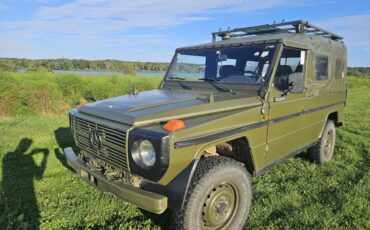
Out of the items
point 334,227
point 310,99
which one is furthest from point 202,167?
point 310,99

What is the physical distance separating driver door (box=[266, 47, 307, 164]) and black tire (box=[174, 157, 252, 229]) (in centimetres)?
77

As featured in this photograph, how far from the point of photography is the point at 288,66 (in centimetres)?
443

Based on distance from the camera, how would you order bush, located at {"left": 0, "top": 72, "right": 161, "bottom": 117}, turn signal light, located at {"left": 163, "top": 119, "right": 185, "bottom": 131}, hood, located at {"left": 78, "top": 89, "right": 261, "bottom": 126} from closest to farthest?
turn signal light, located at {"left": 163, "top": 119, "right": 185, "bottom": 131}
hood, located at {"left": 78, "top": 89, "right": 261, "bottom": 126}
bush, located at {"left": 0, "top": 72, "right": 161, "bottom": 117}

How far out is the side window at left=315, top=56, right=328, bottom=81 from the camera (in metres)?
5.12

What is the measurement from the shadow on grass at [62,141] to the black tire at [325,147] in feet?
14.1

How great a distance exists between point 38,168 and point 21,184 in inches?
26.8

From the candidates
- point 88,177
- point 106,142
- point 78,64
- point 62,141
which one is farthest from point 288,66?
point 78,64

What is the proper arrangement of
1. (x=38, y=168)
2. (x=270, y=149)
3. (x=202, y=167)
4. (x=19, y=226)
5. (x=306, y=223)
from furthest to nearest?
(x=38, y=168)
(x=270, y=149)
(x=306, y=223)
(x=19, y=226)
(x=202, y=167)

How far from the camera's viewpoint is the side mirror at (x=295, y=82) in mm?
3977

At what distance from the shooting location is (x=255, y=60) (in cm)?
418

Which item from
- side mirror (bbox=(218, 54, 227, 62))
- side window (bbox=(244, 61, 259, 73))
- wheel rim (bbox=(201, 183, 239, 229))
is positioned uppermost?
side mirror (bbox=(218, 54, 227, 62))

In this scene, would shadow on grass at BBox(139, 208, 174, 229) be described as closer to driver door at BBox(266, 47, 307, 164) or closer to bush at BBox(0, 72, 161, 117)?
driver door at BBox(266, 47, 307, 164)

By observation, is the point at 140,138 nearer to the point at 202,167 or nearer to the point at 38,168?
the point at 202,167

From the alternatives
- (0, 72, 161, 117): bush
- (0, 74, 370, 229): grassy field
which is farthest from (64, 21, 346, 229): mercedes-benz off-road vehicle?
(0, 72, 161, 117): bush
